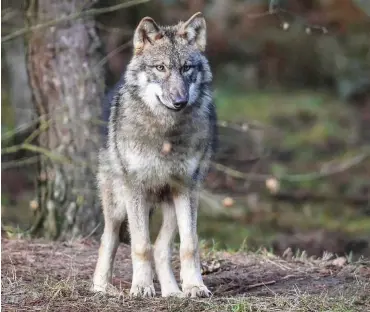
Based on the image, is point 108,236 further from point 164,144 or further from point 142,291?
point 164,144

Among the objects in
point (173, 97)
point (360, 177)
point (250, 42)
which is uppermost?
point (173, 97)

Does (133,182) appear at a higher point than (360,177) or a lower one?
higher

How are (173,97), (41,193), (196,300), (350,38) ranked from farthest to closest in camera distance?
(350,38) < (41,193) < (173,97) < (196,300)

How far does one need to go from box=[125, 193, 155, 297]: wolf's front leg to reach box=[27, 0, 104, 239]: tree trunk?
245 centimetres

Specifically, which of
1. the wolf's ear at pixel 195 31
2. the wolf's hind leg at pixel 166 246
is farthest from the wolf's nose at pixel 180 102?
the wolf's hind leg at pixel 166 246

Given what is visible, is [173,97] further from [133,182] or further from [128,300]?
[128,300]

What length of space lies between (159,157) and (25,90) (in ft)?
35.6

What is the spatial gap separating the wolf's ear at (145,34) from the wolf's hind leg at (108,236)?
1.19 metres

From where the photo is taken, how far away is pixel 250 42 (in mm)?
25016

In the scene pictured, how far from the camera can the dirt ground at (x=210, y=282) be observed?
232 inches

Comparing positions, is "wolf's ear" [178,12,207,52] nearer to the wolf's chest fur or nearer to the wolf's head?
the wolf's head

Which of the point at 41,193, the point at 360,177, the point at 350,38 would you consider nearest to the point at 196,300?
the point at 41,193

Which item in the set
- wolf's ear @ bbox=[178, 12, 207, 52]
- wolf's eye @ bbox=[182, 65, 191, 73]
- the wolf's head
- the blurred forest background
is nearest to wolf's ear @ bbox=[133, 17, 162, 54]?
the wolf's head

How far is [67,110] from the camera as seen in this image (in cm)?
926
